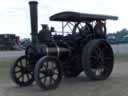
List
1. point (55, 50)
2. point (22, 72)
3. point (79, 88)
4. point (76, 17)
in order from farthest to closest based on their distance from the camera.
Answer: point (76, 17) < point (22, 72) < point (55, 50) < point (79, 88)

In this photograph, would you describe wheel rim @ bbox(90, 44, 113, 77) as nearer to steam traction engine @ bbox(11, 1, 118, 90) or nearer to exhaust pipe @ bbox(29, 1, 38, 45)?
steam traction engine @ bbox(11, 1, 118, 90)

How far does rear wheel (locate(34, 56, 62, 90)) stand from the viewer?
32.1 feet

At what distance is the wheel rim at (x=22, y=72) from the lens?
11.0m

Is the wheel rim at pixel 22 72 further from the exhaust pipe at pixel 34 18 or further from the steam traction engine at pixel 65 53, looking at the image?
the exhaust pipe at pixel 34 18

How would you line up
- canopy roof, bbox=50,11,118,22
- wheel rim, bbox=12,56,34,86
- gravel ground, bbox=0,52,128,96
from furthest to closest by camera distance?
canopy roof, bbox=50,11,118,22 < wheel rim, bbox=12,56,34,86 < gravel ground, bbox=0,52,128,96

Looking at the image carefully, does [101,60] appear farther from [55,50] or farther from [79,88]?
[79,88]

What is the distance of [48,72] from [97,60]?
228cm

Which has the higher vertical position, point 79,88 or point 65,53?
point 65,53

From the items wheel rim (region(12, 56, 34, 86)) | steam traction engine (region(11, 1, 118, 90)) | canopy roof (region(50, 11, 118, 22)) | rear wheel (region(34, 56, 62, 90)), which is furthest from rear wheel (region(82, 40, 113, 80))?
wheel rim (region(12, 56, 34, 86))

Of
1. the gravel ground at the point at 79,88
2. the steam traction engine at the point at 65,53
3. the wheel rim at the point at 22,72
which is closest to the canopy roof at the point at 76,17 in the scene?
the steam traction engine at the point at 65,53

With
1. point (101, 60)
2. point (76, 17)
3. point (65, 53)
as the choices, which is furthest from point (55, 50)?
point (101, 60)

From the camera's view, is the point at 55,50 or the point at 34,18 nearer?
the point at 34,18

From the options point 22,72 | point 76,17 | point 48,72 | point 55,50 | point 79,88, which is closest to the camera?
point 48,72

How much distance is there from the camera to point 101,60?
12.0 metres
